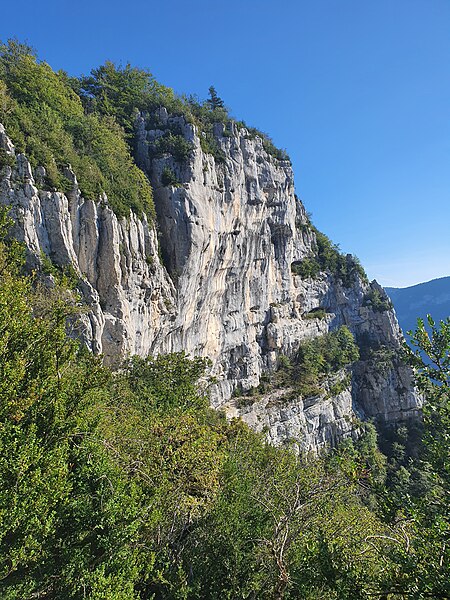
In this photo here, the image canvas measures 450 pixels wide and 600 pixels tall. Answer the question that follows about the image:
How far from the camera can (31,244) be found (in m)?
19.1

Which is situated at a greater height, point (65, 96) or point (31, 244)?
point (65, 96)

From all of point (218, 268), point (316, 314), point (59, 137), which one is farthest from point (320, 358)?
point (59, 137)

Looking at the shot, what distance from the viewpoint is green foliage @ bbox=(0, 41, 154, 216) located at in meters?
20.9

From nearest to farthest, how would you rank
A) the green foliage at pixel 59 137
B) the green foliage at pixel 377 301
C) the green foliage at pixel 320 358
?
the green foliage at pixel 59 137 < the green foliage at pixel 320 358 < the green foliage at pixel 377 301

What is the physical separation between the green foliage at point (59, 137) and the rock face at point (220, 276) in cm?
117

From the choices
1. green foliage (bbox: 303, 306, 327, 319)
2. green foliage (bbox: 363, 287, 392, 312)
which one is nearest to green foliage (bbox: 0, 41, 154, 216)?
green foliage (bbox: 303, 306, 327, 319)

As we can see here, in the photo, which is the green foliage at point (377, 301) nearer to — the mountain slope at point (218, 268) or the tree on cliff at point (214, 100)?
the mountain slope at point (218, 268)

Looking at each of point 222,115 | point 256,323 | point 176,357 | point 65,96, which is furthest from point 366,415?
point 65,96

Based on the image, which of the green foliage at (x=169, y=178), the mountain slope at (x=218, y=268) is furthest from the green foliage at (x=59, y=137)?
the green foliage at (x=169, y=178)

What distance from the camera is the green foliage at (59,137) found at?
2092 centimetres

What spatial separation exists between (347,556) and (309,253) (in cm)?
5767


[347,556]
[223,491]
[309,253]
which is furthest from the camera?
[309,253]

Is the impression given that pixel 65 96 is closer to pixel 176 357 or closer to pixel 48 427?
pixel 176 357

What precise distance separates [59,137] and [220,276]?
20428 mm
